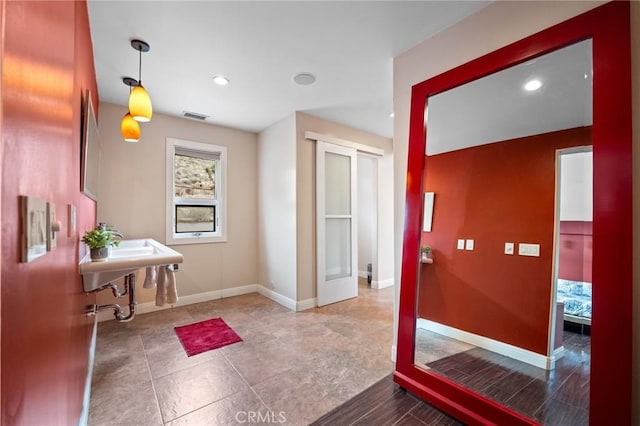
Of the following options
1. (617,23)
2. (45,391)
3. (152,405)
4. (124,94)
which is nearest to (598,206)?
(617,23)

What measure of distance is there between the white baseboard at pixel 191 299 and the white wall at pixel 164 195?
0.05 metres

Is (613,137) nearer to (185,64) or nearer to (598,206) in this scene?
(598,206)

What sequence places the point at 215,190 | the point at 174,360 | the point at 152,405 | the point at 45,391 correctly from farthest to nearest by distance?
1. the point at 215,190
2. the point at 174,360
3. the point at 152,405
4. the point at 45,391

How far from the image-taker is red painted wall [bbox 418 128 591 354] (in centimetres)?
158

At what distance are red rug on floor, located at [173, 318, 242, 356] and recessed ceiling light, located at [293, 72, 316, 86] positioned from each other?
108 inches

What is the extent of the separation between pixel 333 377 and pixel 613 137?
2286mm

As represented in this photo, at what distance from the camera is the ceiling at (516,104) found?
1447mm

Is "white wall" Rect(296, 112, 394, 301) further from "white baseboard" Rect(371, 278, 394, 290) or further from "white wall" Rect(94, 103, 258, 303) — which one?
"white baseboard" Rect(371, 278, 394, 290)

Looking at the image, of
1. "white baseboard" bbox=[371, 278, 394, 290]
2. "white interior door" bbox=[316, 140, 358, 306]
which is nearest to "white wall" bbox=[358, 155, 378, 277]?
"white baseboard" bbox=[371, 278, 394, 290]

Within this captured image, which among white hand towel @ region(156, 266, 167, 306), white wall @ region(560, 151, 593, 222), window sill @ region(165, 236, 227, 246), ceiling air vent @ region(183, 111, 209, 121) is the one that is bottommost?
white hand towel @ region(156, 266, 167, 306)

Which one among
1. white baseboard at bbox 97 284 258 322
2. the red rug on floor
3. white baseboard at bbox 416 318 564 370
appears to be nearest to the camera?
white baseboard at bbox 416 318 564 370

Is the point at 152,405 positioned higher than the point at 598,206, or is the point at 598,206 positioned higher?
the point at 598,206

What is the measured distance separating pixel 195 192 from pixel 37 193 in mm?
3582

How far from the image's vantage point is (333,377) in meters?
2.20
